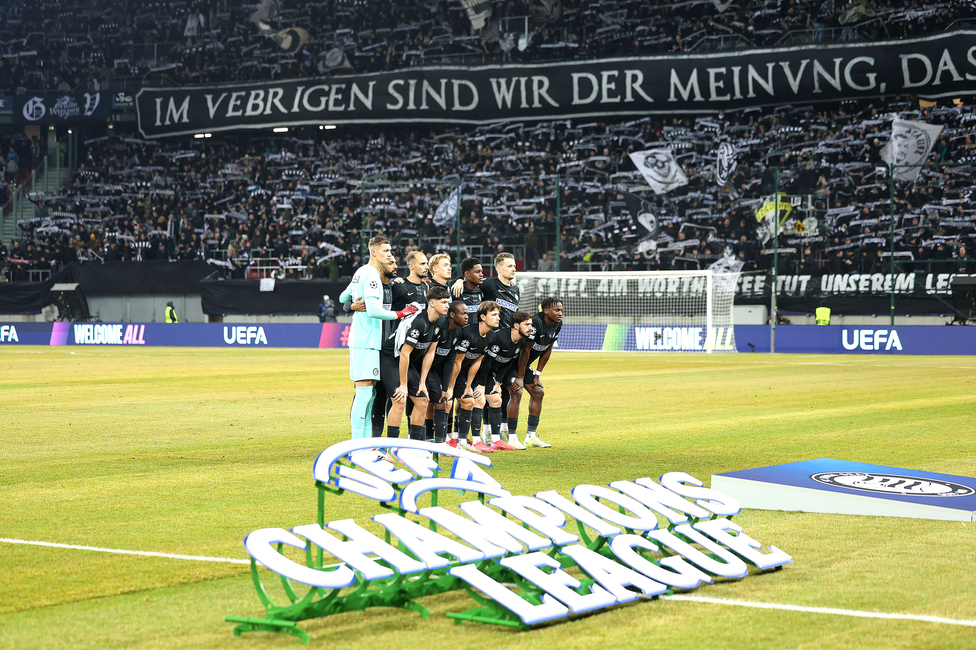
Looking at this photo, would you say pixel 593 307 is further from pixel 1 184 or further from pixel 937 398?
pixel 1 184

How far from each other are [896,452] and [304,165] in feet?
138

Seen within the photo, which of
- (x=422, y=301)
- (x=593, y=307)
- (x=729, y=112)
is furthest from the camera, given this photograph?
(x=729, y=112)

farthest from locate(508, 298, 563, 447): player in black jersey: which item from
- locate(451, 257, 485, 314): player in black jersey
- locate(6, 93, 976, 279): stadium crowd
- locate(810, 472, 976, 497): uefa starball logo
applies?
Answer: locate(6, 93, 976, 279): stadium crowd

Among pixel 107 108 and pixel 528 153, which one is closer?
pixel 528 153

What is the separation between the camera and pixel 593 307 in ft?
122

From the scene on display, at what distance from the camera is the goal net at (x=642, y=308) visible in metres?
35.8

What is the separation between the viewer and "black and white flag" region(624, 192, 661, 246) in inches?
1558

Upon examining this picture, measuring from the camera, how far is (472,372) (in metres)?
12.7

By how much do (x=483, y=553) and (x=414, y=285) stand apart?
6548 mm

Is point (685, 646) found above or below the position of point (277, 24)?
below

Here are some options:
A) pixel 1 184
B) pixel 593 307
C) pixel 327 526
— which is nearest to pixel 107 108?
pixel 1 184

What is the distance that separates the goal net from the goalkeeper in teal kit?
2488 cm

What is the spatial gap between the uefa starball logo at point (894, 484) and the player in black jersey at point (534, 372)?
14.7 ft

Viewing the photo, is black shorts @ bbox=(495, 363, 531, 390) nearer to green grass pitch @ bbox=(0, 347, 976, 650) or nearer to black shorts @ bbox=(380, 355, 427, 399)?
green grass pitch @ bbox=(0, 347, 976, 650)
